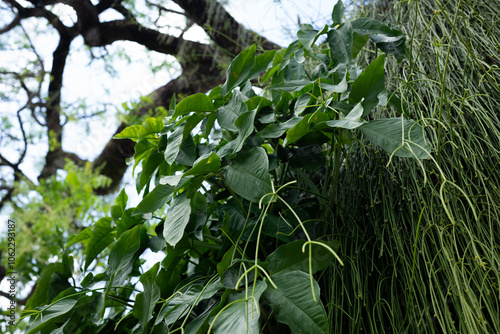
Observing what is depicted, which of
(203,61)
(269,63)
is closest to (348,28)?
(269,63)

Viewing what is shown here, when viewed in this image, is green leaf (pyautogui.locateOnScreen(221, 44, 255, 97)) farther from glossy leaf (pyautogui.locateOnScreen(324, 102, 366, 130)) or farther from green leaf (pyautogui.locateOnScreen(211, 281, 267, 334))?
green leaf (pyautogui.locateOnScreen(211, 281, 267, 334))

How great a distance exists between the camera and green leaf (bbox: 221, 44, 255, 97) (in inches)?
27.1

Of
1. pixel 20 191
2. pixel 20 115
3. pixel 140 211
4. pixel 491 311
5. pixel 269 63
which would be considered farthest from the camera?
pixel 20 115

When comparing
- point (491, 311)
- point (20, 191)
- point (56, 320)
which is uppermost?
point (20, 191)

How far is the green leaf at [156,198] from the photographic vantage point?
605mm

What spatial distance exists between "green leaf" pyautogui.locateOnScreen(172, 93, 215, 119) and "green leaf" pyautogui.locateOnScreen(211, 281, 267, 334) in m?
0.32

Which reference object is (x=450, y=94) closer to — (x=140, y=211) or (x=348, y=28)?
(x=348, y=28)

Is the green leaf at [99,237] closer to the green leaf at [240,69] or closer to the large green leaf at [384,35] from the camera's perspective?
the green leaf at [240,69]

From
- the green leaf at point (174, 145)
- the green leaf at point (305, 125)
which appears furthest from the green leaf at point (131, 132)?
the green leaf at point (305, 125)

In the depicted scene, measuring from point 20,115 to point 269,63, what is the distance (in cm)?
196

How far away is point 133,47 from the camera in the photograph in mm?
2184

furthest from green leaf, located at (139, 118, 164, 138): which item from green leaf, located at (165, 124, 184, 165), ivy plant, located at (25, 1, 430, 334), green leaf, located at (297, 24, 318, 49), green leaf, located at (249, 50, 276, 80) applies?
green leaf, located at (297, 24, 318, 49)

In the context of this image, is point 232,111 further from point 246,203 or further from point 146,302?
point 146,302

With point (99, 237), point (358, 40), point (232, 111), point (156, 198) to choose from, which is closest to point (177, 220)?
point (156, 198)
